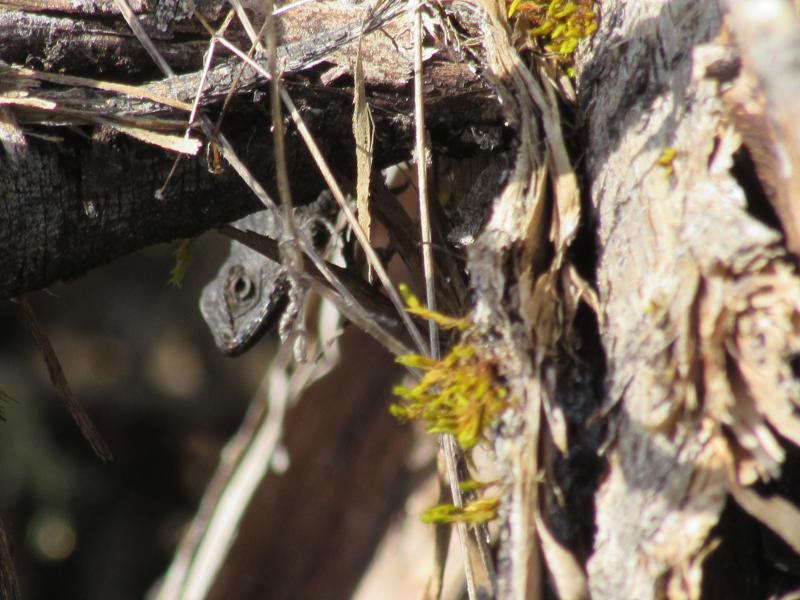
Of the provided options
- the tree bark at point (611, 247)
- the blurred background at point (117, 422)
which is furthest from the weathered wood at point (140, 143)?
the blurred background at point (117, 422)

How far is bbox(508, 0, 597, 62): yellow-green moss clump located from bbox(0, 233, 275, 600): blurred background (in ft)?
6.38

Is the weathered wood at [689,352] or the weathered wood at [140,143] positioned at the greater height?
the weathered wood at [140,143]

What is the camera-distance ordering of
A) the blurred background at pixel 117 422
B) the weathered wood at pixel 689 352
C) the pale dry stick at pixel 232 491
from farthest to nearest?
the blurred background at pixel 117 422 < the pale dry stick at pixel 232 491 < the weathered wood at pixel 689 352

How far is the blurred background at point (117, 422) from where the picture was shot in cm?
270

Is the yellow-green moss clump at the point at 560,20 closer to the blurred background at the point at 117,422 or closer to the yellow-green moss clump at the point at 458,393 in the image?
the yellow-green moss clump at the point at 458,393

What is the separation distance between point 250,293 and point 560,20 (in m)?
0.61

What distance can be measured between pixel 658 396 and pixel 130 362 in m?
2.57

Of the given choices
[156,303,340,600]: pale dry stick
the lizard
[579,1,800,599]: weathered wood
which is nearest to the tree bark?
[579,1,800,599]: weathered wood

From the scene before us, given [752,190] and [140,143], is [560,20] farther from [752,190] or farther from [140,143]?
[140,143]

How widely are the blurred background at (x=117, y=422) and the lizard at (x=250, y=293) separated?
1.45 metres

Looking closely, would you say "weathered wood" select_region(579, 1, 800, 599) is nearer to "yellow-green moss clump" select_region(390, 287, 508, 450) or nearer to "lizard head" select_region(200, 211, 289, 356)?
"yellow-green moss clump" select_region(390, 287, 508, 450)

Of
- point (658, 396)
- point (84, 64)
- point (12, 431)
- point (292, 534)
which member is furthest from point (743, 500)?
point (12, 431)

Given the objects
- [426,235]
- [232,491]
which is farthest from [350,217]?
[232,491]

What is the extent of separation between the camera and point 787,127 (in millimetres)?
550
